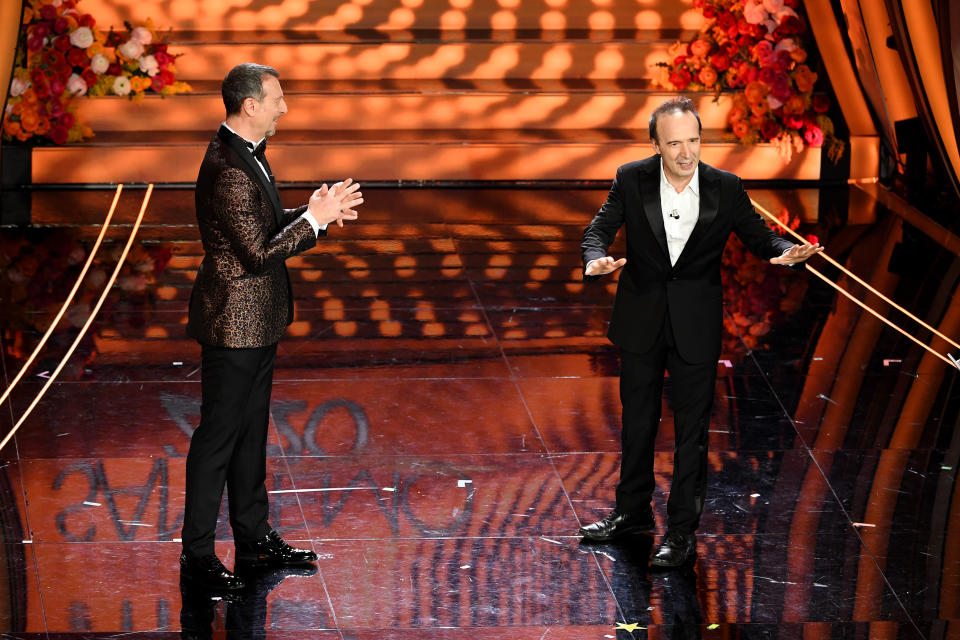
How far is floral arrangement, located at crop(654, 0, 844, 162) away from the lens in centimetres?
871

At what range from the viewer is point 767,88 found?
8.73m

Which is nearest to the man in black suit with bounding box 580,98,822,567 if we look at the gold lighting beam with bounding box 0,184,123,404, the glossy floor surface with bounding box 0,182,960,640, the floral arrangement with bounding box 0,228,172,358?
the glossy floor surface with bounding box 0,182,960,640

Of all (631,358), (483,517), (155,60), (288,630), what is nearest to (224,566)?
(288,630)

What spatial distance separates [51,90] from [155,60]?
64 cm

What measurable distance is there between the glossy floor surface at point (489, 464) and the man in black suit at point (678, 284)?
1.02ft

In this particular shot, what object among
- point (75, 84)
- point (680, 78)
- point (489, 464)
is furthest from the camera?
point (680, 78)

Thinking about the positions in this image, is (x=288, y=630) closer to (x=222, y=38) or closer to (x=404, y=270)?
(x=404, y=270)

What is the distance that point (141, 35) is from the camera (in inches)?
335

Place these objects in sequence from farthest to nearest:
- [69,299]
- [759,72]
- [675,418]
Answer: [759,72]
[69,299]
[675,418]

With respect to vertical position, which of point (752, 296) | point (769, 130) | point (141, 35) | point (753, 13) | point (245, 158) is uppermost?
point (753, 13)

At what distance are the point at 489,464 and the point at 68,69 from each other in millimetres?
4836

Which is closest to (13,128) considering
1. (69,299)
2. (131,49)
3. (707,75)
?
(131,49)

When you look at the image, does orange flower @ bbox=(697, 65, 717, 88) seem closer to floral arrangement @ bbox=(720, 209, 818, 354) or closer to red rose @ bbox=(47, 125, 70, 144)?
floral arrangement @ bbox=(720, 209, 818, 354)

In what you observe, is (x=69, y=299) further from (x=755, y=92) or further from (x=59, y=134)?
(x=755, y=92)
